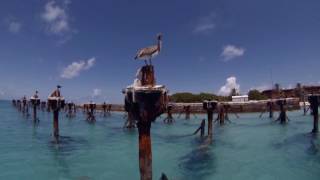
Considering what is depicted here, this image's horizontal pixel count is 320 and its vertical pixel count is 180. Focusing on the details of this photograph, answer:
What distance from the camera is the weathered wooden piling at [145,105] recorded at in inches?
440

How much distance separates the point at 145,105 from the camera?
11289 millimetres

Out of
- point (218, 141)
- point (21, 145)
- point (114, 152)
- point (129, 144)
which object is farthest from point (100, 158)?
point (218, 141)

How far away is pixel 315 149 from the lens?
23.6 meters

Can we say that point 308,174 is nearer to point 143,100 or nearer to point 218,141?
point 143,100

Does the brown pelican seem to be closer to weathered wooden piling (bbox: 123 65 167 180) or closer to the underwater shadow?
weathered wooden piling (bbox: 123 65 167 180)

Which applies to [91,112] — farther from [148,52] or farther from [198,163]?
[148,52]

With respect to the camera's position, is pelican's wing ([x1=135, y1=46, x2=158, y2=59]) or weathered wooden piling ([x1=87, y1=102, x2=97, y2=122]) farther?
weathered wooden piling ([x1=87, y1=102, x2=97, y2=122])

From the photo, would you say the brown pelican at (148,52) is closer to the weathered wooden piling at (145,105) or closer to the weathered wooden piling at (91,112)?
the weathered wooden piling at (145,105)

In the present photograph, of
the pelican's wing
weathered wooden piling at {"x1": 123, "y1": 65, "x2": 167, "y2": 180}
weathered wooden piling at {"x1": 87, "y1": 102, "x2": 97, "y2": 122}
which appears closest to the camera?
weathered wooden piling at {"x1": 123, "y1": 65, "x2": 167, "y2": 180}

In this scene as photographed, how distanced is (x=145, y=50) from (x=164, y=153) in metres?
12.1

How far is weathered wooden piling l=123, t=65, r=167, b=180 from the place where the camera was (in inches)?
440

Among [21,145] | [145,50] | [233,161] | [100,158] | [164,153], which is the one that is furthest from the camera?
[21,145]

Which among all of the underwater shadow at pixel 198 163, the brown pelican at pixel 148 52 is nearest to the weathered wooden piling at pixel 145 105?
the brown pelican at pixel 148 52

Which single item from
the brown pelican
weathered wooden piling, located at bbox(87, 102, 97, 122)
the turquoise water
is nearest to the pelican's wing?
the brown pelican
